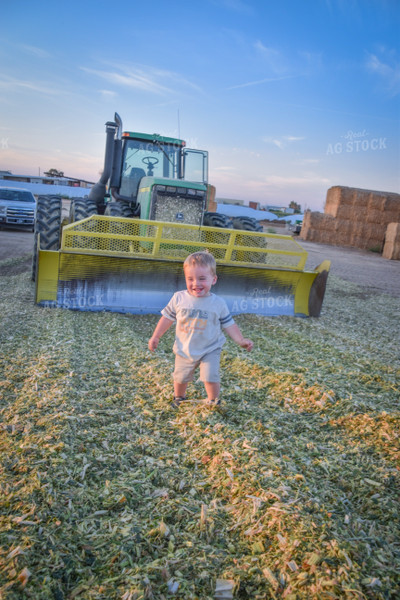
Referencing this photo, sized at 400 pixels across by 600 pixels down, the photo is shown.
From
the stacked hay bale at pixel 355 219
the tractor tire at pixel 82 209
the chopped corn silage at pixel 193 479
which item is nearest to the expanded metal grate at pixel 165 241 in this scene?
the tractor tire at pixel 82 209

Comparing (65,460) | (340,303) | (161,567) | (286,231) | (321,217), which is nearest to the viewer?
(161,567)

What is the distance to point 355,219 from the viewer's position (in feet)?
82.0

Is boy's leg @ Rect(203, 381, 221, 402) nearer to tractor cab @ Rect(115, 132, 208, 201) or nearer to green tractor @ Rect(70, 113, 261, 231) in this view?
green tractor @ Rect(70, 113, 261, 231)

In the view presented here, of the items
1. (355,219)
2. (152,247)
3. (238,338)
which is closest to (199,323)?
(238,338)

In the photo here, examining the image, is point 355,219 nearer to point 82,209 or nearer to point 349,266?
point 349,266

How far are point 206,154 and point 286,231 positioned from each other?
26512 millimetres

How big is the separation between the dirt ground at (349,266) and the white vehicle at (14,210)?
395 millimetres

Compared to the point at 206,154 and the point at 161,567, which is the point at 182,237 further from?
the point at 161,567

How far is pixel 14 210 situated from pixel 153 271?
1324 centimetres

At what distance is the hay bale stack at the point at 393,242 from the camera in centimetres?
2098

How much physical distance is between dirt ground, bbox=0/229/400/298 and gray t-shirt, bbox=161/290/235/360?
23.5ft

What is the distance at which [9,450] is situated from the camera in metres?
2.61

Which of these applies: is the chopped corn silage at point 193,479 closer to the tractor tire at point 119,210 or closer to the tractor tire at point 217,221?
the tractor tire at point 119,210

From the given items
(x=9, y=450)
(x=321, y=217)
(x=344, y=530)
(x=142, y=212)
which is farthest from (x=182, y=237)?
(x=321, y=217)
